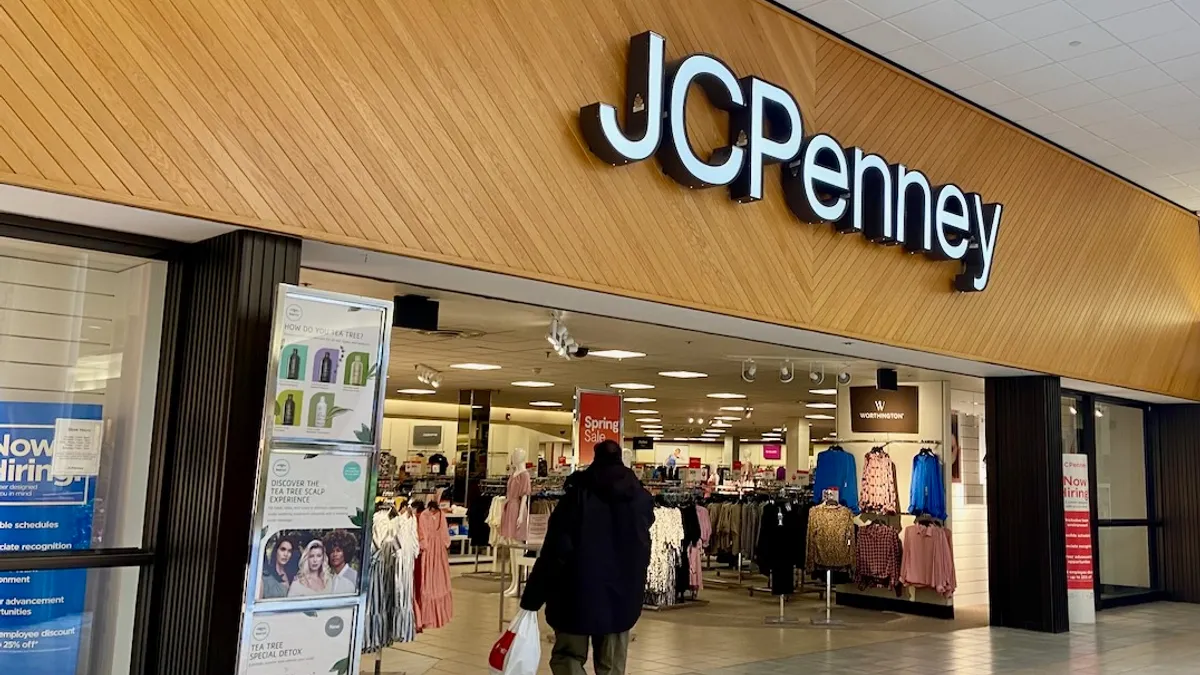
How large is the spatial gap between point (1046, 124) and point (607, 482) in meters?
6.17

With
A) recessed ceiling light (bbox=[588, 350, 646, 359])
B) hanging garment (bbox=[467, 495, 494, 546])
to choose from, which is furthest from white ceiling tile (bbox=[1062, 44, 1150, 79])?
hanging garment (bbox=[467, 495, 494, 546])

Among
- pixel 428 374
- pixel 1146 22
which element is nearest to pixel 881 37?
pixel 1146 22

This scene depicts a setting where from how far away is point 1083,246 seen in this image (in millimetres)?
9859

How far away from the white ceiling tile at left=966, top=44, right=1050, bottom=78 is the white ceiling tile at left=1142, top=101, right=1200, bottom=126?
1.72m

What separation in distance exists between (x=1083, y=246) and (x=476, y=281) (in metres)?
7.19

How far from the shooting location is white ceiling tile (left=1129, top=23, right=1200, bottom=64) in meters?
6.95

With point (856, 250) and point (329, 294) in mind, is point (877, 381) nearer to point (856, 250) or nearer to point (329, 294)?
point (856, 250)

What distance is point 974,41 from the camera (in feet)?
23.7

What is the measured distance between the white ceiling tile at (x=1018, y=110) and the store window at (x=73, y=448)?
23.3 ft

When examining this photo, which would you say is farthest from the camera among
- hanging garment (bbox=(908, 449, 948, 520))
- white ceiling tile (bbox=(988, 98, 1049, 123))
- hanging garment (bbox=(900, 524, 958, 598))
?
hanging garment (bbox=(908, 449, 948, 520))

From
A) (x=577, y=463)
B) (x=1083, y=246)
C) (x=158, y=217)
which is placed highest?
(x=1083, y=246)

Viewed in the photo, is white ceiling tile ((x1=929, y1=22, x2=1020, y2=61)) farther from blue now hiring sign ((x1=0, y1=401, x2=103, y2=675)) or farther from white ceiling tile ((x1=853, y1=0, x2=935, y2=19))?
blue now hiring sign ((x1=0, y1=401, x2=103, y2=675))

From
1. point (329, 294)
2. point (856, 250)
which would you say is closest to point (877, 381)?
point (856, 250)

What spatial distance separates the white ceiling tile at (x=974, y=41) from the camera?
700 cm
